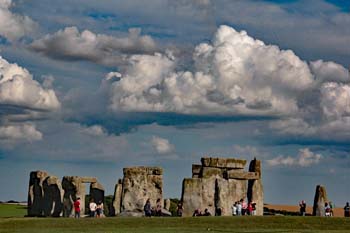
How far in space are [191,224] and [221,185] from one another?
11.7 metres

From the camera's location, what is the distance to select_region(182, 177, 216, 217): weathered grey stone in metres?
53.5

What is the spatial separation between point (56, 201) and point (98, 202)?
320 cm

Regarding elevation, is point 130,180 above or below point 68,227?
above

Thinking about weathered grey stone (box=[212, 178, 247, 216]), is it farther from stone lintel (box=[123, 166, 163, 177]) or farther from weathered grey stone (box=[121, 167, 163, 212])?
stone lintel (box=[123, 166, 163, 177])

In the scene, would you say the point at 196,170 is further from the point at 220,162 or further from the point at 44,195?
the point at 44,195

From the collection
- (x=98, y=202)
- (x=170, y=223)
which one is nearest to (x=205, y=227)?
(x=170, y=223)

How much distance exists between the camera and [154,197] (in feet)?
183

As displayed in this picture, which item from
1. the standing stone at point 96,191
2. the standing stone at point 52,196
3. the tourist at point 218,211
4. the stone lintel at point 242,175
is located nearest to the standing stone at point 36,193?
the standing stone at point 52,196

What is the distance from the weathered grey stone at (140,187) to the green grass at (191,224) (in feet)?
30.2

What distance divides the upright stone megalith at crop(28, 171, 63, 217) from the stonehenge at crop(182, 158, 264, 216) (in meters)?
10.7

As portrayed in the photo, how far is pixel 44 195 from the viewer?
2463 inches

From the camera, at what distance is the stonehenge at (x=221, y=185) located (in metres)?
53.7

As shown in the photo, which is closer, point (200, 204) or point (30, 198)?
point (200, 204)

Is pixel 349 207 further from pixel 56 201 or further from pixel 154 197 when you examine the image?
pixel 56 201
